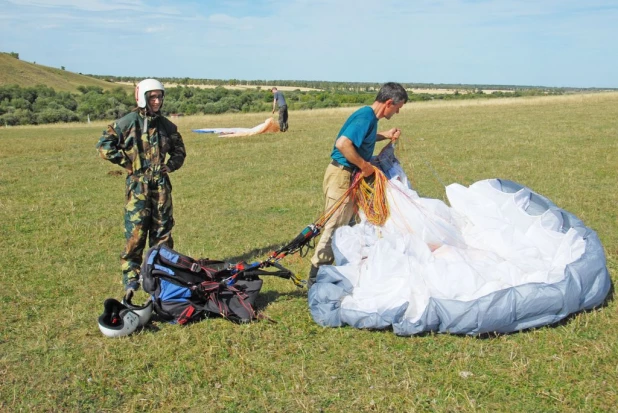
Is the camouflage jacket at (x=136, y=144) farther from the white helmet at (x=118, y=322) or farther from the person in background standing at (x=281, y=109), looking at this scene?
the person in background standing at (x=281, y=109)

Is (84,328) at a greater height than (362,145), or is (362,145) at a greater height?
(362,145)

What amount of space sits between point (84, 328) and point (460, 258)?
3.46 metres

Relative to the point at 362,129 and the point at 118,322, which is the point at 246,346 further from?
the point at 362,129

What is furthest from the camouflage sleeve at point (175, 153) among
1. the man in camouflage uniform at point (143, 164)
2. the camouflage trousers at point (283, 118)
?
the camouflage trousers at point (283, 118)

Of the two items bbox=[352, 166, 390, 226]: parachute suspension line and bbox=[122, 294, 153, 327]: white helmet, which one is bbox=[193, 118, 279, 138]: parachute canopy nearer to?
bbox=[352, 166, 390, 226]: parachute suspension line

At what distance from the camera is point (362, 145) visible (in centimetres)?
542

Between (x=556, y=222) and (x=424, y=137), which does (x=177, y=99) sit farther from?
(x=556, y=222)

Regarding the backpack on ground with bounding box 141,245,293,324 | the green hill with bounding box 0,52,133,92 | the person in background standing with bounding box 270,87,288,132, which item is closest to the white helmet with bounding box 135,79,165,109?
the backpack on ground with bounding box 141,245,293,324

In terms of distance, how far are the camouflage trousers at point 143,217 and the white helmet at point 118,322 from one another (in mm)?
956

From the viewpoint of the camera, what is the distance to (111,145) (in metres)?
5.46

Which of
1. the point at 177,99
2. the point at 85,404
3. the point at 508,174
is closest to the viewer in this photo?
the point at 85,404

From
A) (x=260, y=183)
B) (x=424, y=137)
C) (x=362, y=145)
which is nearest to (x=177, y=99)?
(x=424, y=137)

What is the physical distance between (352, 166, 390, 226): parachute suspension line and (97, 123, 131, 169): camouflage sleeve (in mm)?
2318

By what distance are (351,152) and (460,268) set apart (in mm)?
1430
